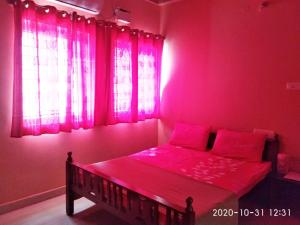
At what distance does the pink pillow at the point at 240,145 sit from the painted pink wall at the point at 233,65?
21 cm

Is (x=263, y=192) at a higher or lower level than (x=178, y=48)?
lower

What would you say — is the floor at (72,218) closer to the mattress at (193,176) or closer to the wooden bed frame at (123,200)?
the wooden bed frame at (123,200)

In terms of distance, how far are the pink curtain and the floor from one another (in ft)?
2.73

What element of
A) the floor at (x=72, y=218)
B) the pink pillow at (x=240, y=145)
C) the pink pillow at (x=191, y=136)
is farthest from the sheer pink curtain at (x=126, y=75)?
the pink pillow at (x=240, y=145)

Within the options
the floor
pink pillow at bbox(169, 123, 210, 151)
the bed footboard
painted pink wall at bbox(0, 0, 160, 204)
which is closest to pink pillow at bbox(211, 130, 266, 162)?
pink pillow at bbox(169, 123, 210, 151)

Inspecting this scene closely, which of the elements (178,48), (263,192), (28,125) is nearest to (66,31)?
(28,125)

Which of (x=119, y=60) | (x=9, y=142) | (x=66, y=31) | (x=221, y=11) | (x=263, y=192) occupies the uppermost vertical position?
(x=221, y=11)

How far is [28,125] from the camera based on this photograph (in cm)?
252

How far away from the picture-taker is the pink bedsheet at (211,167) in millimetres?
2229

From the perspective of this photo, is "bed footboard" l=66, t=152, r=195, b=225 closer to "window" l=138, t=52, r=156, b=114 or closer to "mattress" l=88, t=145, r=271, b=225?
"mattress" l=88, t=145, r=271, b=225

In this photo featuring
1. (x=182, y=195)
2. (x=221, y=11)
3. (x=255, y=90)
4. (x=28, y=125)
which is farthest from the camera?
(x=221, y=11)

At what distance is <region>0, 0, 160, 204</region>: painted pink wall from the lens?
2.45 metres

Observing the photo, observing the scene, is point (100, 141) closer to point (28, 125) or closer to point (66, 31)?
point (28, 125)

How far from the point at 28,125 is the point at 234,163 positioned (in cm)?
229
